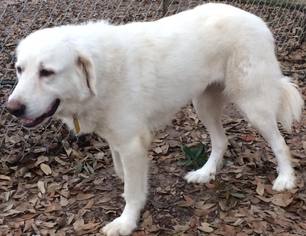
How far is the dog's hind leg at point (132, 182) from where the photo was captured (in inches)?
133

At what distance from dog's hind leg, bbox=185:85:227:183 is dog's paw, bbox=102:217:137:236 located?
767 millimetres

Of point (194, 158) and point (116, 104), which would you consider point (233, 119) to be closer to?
point (194, 158)

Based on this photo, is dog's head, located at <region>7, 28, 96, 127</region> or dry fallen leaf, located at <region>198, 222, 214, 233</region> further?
dry fallen leaf, located at <region>198, 222, 214, 233</region>

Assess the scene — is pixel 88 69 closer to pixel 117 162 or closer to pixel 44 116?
pixel 44 116

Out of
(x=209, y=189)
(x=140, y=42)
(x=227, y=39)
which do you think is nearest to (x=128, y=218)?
(x=209, y=189)

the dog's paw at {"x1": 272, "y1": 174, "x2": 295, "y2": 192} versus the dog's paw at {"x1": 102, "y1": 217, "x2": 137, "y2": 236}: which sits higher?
the dog's paw at {"x1": 272, "y1": 174, "x2": 295, "y2": 192}

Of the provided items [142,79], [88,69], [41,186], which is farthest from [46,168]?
[88,69]

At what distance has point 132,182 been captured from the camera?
3475 mm

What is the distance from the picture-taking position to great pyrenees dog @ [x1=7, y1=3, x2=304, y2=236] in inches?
117

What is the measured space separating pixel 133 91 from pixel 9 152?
1621mm

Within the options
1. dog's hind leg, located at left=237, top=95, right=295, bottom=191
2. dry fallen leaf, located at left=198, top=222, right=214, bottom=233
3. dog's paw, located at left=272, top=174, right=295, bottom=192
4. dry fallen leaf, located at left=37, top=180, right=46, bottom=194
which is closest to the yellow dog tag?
dry fallen leaf, located at left=37, top=180, right=46, bottom=194

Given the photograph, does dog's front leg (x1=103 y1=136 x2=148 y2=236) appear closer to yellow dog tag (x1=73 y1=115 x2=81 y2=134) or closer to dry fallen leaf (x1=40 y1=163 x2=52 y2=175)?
yellow dog tag (x1=73 y1=115 x2=81 y2=134)

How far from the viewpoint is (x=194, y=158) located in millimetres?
4395

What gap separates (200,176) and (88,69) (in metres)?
1.54
